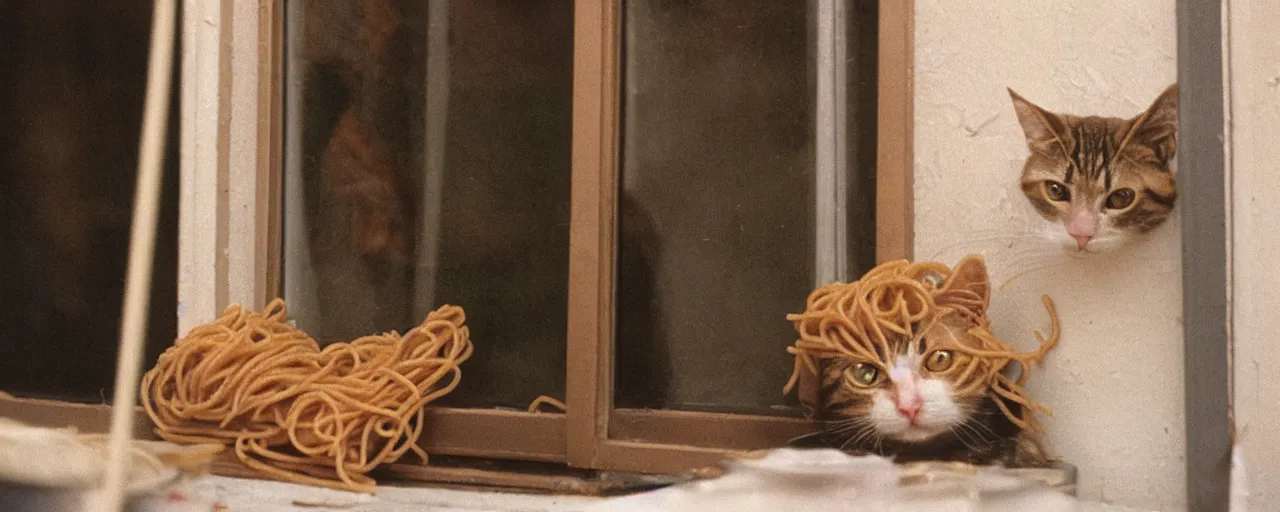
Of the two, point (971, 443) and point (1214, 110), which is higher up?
point (1214, 110)

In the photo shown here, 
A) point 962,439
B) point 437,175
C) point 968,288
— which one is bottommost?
point 962,439

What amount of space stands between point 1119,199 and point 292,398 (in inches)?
29.3

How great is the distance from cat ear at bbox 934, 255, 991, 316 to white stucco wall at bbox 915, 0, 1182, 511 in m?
0.05

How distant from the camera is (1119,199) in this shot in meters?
0.68

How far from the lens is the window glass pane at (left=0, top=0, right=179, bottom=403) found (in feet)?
2.60

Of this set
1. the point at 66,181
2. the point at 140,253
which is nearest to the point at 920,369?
the point at 140,253

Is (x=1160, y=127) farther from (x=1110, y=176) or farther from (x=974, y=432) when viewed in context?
(x=974, y=432)

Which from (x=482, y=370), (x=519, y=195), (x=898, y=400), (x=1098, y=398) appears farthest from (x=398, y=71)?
(x=1098, y=398)

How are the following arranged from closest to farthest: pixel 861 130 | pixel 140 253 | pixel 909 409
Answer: pixel 140 253 < pixel 909 409 < pixel 861 130

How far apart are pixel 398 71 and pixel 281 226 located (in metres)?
0.21

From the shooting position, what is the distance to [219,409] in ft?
2.80

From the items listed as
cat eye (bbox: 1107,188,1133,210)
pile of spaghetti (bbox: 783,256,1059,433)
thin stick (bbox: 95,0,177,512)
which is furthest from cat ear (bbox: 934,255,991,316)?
thin stick (bbox: 95,0,177,512)

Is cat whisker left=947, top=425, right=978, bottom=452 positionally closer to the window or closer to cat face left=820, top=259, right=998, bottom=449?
cat face left=820, top=259, right=998, bottom=449

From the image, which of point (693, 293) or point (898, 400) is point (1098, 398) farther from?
point (693, 293)
